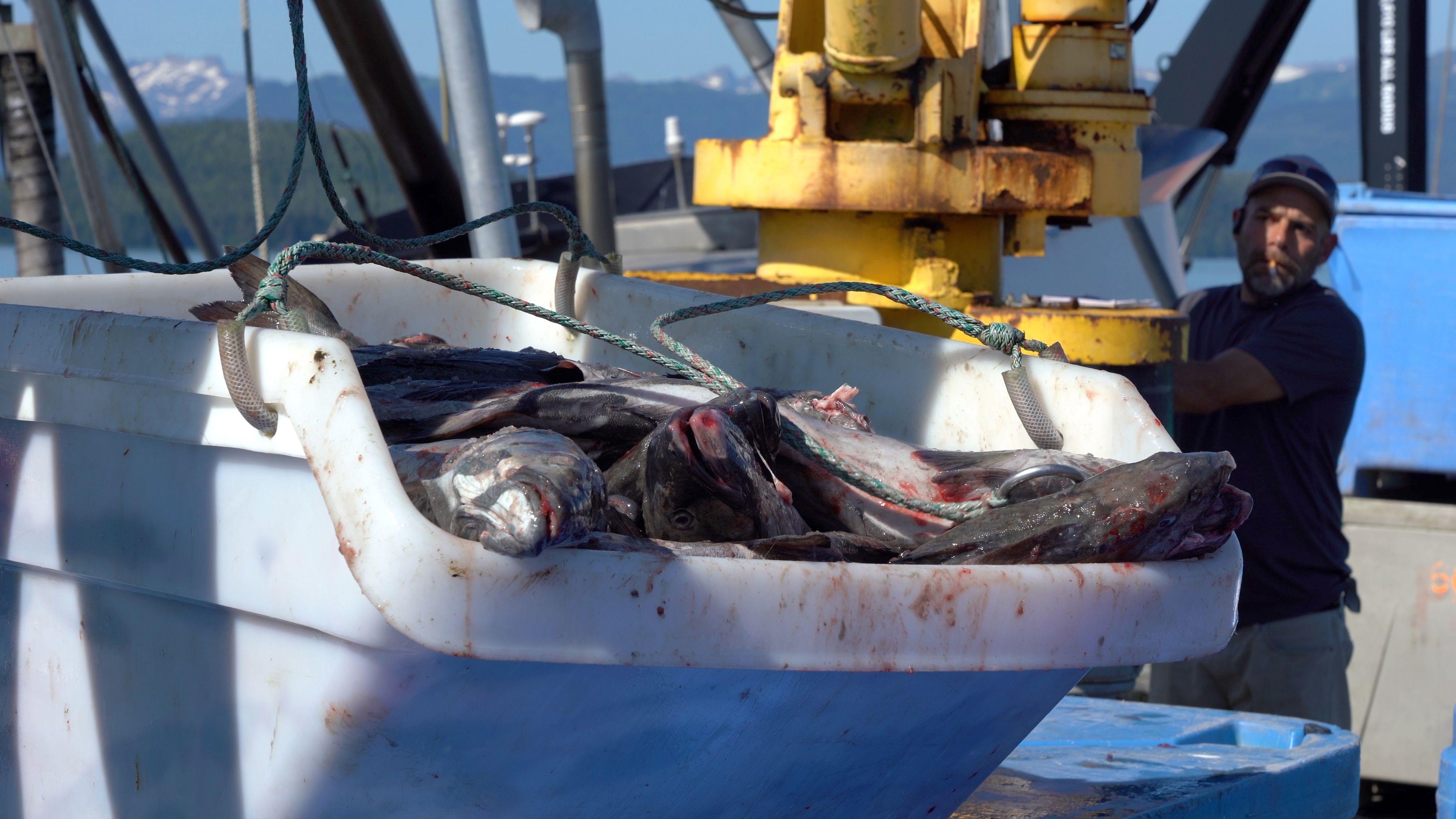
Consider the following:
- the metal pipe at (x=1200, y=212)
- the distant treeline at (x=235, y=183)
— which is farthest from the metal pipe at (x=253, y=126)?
the metal pipe at (x=1200, y=212)

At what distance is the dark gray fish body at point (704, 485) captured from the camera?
1934mm

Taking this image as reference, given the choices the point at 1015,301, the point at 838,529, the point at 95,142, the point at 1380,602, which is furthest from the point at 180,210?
the point at 838,529

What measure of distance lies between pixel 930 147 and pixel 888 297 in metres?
2.11

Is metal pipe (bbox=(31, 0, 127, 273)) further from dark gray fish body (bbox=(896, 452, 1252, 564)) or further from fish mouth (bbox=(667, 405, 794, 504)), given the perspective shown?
dark gray fish body (bbox=(896, 452, 1252, 564))

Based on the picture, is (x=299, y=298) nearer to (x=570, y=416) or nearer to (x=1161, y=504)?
(x=570, y=416)

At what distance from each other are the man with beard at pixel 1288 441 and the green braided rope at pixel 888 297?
6.61 feet

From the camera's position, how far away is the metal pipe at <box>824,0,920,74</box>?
4301 millimetres

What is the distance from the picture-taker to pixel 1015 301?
183 inches

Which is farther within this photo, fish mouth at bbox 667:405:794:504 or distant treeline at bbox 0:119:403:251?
distant treeline at bbox 0:119:403:251

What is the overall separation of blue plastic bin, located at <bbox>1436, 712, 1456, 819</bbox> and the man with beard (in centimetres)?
133

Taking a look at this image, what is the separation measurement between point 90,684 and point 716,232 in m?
9.82

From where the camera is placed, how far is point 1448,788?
3.09 m

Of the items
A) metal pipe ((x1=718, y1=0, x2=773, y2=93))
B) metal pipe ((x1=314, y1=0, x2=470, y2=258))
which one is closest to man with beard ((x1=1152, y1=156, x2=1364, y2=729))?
metal pipe ((x1=314, y1=0, x2=470, y2=258))

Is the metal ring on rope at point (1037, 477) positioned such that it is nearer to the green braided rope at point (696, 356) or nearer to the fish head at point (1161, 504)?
the green braided rope at point (696, 356)
